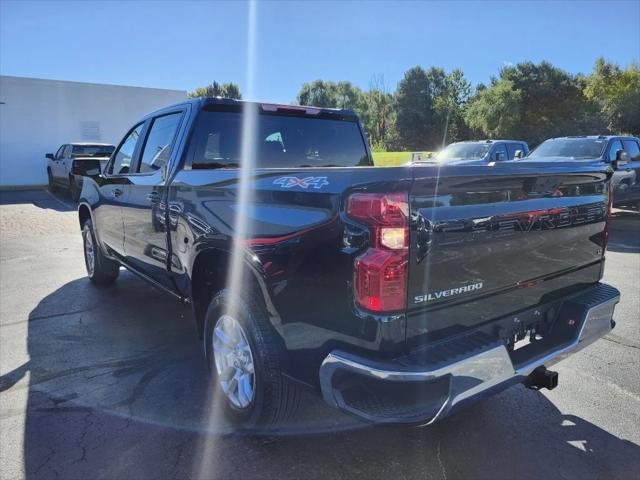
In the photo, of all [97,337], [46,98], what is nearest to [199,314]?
[97,337]

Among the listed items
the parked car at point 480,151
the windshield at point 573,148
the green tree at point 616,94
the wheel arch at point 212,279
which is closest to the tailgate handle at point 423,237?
the wheel arch at point 212,279

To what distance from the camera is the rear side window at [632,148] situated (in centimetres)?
1158

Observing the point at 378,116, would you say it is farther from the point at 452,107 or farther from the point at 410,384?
the point at 410,384

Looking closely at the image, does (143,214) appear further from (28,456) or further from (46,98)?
(46,98)

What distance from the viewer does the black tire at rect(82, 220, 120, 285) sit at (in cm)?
594

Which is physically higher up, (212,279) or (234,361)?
(212,279)

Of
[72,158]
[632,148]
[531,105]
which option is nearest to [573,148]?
[632,148]

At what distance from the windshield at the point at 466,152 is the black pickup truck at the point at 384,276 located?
11.6 metres

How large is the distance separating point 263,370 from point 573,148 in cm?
1112

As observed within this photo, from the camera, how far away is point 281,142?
4086mm

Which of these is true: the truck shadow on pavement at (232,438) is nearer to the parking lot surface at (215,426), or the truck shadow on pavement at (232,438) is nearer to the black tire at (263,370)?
the parking lot surface at (215,426)

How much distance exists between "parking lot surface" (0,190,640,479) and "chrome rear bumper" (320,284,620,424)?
602 millimetres

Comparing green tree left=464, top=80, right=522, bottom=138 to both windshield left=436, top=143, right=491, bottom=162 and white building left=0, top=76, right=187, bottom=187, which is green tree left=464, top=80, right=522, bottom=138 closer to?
windshield left=436, top=143, right=491, bottom=162

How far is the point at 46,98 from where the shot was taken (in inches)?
811
